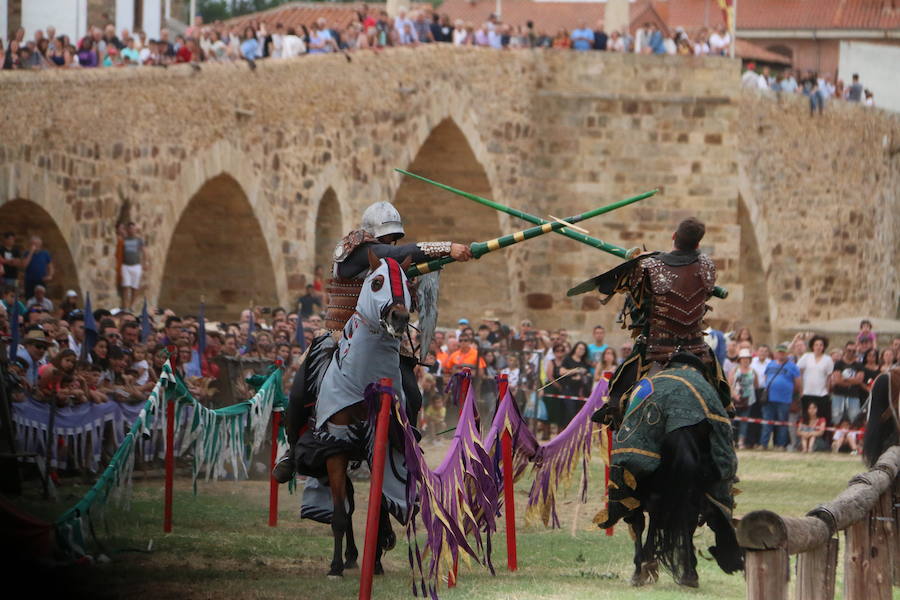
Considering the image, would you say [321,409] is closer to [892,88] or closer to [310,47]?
[310,47]

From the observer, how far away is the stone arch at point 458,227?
89.2 feet

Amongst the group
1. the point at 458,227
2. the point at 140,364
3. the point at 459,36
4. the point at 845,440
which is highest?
the point at 459,36

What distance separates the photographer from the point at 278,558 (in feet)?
29.6

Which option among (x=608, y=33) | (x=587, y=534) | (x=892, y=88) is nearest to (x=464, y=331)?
(x=587, y=534)

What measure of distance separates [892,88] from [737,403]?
93.3 ft

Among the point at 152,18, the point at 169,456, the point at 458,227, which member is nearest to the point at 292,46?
the point at 458,227

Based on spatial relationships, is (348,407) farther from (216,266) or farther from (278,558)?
(216,266)

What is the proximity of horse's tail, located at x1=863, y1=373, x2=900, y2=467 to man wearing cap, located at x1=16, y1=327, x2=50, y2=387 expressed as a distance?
20.6 feet

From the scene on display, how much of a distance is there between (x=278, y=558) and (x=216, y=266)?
14971 mm

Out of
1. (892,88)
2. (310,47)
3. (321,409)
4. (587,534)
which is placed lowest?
(587,534)

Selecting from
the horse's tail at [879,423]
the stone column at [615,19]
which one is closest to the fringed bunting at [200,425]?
the horse's tail at [879,423]

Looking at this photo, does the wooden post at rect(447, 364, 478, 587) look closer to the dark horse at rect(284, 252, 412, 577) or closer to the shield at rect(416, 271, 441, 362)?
the shield at rect(416, 271, 441, 362)

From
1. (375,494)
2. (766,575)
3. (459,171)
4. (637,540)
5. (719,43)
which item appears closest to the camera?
(766,575)

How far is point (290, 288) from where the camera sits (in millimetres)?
22484
